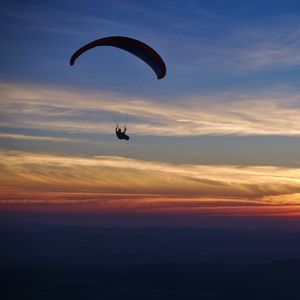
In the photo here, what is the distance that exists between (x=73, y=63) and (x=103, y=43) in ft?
9.48

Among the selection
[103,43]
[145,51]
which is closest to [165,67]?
[145,51]

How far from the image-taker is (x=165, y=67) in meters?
40.4

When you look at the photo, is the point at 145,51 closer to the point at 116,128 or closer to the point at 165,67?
the point at 165,67

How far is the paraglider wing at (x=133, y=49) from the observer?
3950 cm

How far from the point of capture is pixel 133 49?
40250mm

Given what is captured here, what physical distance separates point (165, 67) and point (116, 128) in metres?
6.24

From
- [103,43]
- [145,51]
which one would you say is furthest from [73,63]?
[145,51]

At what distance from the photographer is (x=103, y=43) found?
39562 mm

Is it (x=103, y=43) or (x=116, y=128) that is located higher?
(x=103, y=43)

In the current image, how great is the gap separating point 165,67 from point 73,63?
7.29m

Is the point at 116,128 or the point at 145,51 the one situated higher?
the point at 145,51

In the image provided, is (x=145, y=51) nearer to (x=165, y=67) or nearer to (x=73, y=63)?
(x=165, y=67)

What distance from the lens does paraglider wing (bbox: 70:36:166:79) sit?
130 feet

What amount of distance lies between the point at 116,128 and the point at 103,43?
6.69m
